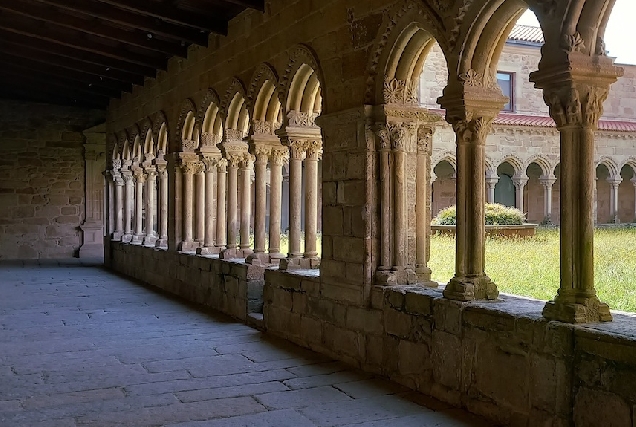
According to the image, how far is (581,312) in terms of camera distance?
2.88 meters

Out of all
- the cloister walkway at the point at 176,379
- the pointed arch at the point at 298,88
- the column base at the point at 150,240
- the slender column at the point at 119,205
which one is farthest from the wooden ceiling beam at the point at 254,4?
the slender column at the point at 119,205

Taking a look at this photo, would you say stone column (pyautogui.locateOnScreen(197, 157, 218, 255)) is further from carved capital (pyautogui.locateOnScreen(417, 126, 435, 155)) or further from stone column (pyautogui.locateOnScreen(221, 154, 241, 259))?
carved capital (pyautogui.locateOnScreen(417, 126, 435, 155))

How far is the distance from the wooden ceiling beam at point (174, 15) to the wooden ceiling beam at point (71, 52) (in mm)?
2243

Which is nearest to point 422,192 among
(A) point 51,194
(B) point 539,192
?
(A) point 51,194

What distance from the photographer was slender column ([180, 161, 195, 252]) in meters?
8.24

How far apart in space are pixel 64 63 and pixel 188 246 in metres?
3.38

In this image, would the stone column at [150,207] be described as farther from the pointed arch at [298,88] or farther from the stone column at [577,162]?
the stone column at [577,162]

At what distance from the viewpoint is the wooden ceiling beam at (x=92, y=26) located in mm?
7176

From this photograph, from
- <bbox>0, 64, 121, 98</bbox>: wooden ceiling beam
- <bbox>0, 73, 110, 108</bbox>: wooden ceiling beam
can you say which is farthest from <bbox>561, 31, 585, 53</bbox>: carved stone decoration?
<bbox>0, 73, 110, 108</bbox>: wooden ceiling beam

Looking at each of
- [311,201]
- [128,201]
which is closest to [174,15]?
[311,201]

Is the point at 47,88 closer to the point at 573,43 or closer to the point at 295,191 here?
the point at 295,191

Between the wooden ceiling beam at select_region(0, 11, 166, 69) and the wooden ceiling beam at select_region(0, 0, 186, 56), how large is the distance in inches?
20.0

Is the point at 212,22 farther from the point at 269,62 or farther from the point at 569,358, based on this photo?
the point at 569,358

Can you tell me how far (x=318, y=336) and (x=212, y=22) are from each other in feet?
11.7
